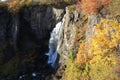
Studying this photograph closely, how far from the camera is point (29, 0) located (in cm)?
5494

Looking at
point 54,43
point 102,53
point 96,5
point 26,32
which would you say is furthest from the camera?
point 26,32

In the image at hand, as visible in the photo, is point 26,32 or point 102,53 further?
point 26,32

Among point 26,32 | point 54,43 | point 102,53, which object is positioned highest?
point 26,32

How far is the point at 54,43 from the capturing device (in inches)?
1933

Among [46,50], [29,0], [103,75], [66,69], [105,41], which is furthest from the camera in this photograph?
[29,0]

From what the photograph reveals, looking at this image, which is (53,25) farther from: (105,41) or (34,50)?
(105,41)

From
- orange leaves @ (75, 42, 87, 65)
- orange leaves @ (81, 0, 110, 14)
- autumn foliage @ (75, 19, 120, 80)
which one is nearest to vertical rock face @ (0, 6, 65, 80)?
orange leaves @ (75, 42, 87, 65)

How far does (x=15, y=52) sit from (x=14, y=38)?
1.96 meters

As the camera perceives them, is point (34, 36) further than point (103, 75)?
Yes

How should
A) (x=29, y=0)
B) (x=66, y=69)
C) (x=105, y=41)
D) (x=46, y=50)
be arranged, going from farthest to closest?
(x=29, y=0), (x=46, y=50), (x=66, y=69), (x=105, y=41)

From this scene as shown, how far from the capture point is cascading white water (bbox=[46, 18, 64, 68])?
46100 mm

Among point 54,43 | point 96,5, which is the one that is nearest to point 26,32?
point 54,43

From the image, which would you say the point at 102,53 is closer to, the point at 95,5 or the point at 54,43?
the point at 95,5

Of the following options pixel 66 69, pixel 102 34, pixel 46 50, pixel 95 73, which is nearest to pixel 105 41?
pixel 102 34
